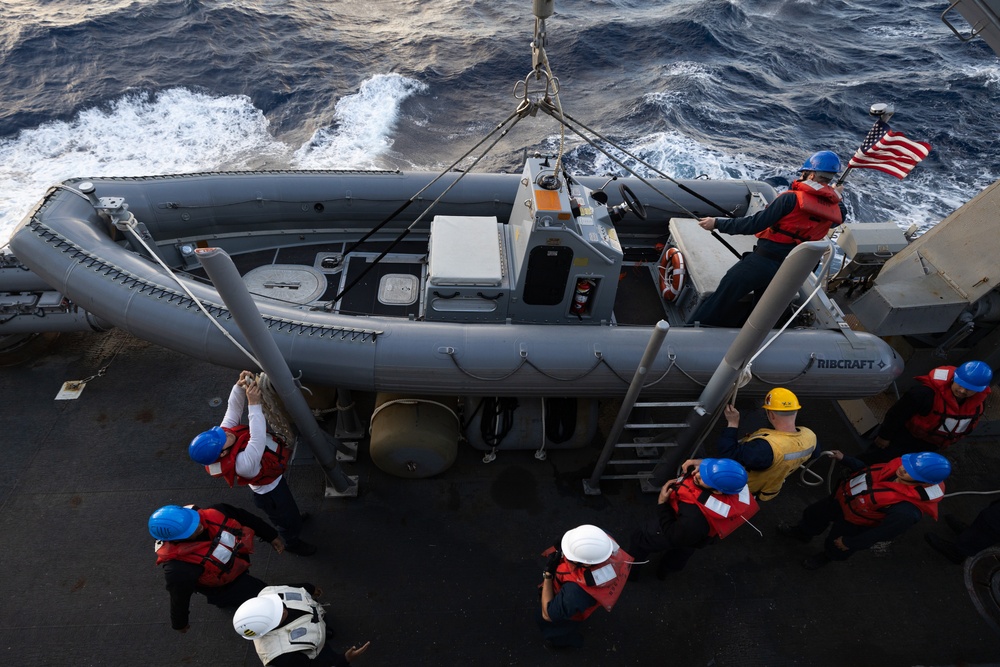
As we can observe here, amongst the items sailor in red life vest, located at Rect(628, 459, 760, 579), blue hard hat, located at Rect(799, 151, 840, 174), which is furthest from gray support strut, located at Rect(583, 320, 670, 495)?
blue hard hat, located at Rect(799, 151, 840, 174)

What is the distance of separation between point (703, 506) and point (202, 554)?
2.70 m

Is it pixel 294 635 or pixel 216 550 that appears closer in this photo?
pixel 294 635

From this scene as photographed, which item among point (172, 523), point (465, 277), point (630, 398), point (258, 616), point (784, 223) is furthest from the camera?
point (465, 277)

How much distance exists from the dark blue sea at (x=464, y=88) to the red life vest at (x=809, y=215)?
675cm

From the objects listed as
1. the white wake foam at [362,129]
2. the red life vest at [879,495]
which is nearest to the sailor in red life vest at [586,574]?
the red life vest at [879,495]

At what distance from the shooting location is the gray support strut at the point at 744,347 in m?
2.57

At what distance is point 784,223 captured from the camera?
399 centimetres

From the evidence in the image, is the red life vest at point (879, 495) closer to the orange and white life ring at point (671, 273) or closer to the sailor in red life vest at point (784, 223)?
the sailor in red life vest at point (784, 223)

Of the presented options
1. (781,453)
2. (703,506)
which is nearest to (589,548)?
(703,506)

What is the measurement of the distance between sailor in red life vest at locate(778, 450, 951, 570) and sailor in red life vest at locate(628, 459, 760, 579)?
0.96m

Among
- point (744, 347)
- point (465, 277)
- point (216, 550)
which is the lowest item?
point (216, 550)

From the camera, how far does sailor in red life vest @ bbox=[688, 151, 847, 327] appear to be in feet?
12.4

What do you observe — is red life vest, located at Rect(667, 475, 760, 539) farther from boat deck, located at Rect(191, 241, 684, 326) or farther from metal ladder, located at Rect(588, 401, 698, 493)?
boat deck, located at Rect(191, 241, 684, 326)

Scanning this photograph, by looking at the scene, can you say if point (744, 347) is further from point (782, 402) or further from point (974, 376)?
point (974, 376)
